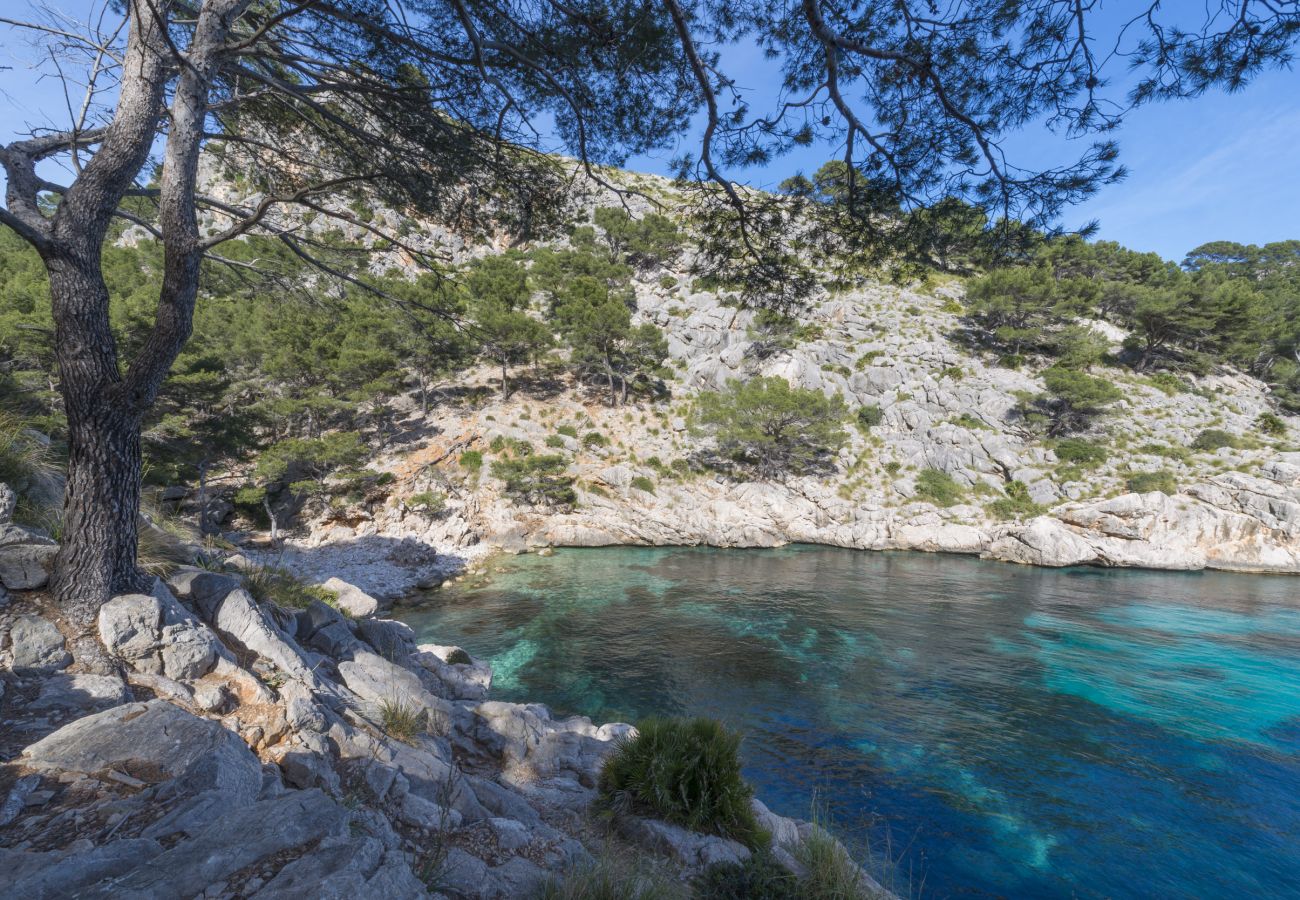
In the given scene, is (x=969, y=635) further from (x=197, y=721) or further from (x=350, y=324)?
(x=350, y=324)

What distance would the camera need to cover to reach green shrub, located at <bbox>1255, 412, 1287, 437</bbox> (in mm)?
29555

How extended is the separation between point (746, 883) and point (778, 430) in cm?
2948

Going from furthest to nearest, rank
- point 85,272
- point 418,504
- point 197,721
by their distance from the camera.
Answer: point 418,504
point 85,272
point 197,721

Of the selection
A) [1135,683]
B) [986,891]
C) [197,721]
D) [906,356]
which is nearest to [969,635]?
[1135,683]

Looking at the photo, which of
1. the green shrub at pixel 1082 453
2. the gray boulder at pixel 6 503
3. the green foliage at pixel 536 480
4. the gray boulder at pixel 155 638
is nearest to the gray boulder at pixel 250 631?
the gray boulder at pixel 155 638

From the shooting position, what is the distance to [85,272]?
3.50 m

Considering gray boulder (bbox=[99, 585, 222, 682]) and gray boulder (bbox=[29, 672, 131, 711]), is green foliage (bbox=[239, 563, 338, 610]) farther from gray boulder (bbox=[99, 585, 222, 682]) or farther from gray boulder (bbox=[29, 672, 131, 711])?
gray boulder (bbox=[29, 672, 131, 711])

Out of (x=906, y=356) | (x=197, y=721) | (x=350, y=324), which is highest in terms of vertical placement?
(x=906, y=356)

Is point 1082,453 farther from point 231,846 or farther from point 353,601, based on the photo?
point 231,846

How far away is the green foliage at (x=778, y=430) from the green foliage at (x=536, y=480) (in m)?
10.4

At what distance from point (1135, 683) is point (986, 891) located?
915 cm

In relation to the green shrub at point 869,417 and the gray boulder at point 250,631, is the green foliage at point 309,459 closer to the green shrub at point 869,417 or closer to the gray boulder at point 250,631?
the gray boulder at point 250,631

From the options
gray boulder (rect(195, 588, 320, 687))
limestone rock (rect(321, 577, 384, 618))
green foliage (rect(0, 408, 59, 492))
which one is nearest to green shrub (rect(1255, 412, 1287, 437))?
limestone rock (rect(321, 577, 384, 618))

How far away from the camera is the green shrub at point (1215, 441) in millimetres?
27938
